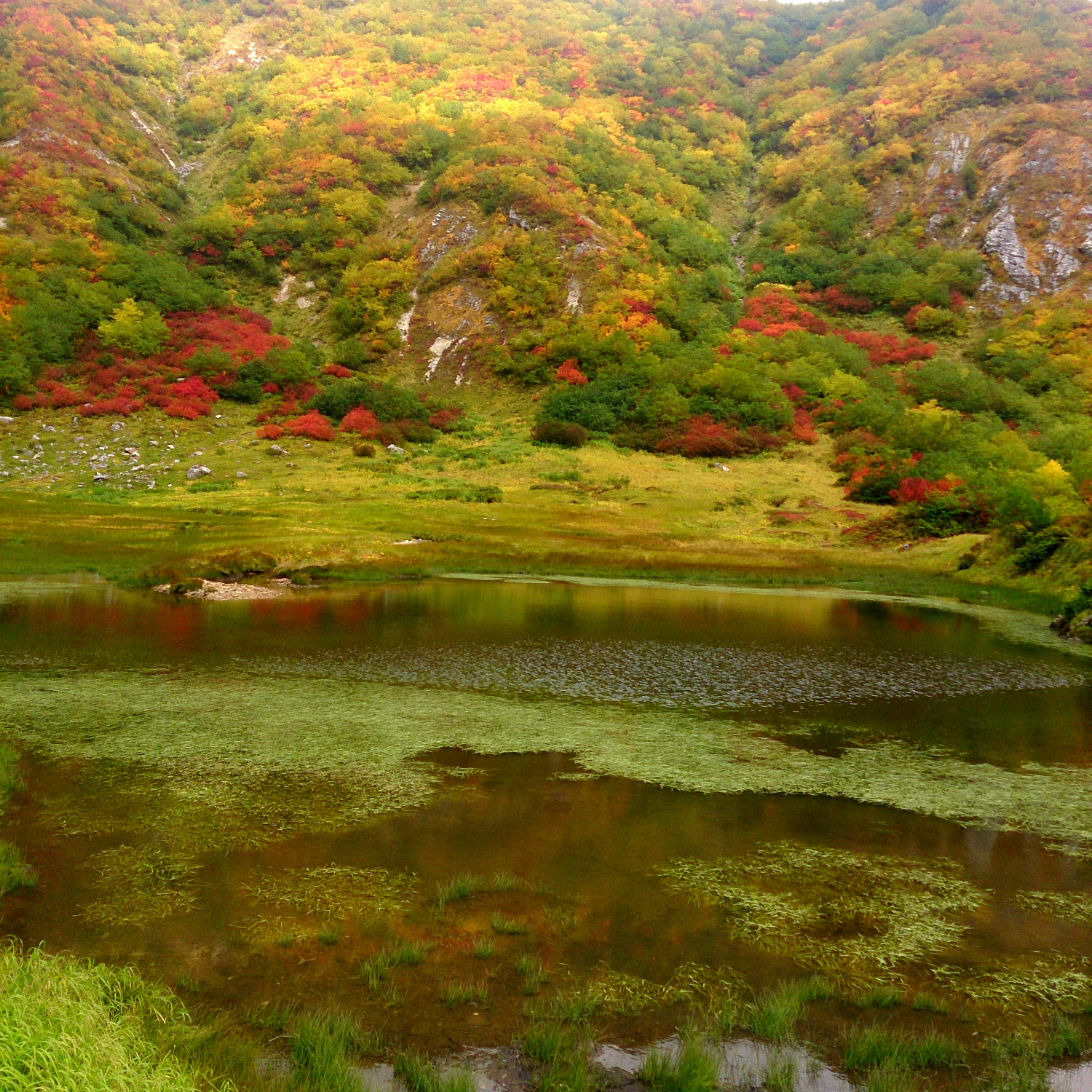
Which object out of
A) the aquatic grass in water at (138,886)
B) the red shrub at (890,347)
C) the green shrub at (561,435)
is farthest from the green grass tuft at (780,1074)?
the red shrub at (890,347)

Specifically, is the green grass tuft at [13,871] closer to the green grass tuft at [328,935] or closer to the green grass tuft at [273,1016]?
the green grass tuft at [328,935]

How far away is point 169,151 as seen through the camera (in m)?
103

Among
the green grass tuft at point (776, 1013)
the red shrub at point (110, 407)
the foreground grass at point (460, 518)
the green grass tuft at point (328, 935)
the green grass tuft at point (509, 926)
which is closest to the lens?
the green grass tuft at point (776, 1013)

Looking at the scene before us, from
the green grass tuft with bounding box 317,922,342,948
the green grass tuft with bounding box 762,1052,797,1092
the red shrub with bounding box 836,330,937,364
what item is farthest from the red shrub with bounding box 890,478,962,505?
the green grass tuft with bounding box 317,922,342,948

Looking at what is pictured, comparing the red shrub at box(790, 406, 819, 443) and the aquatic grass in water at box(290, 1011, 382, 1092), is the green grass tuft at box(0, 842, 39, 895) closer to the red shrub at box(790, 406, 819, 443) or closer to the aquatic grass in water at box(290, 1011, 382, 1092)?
the aquatic grass in water at box(290, 1011, 382, 1092)

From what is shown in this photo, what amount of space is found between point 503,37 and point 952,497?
117902 millimetres

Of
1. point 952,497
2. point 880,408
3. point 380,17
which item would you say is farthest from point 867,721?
point 380,17

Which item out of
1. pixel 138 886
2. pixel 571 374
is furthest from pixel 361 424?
pixel 138 886

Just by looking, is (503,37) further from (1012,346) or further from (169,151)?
(1012,346)

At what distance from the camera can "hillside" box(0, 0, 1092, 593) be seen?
57.6 meters

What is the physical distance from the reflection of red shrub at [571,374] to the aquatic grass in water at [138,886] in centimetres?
6657

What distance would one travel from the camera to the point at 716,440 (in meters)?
61.1

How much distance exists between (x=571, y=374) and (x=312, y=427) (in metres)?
25.2

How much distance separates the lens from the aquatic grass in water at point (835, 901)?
6062mm
